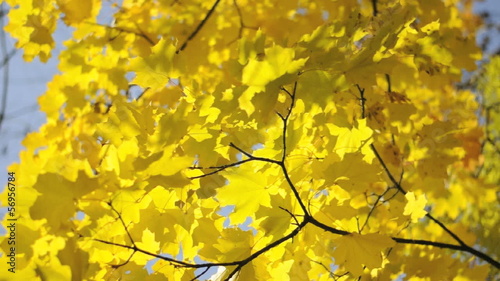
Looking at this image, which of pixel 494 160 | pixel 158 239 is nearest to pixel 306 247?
pixel 158 239

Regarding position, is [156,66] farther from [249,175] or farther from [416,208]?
[416,208]

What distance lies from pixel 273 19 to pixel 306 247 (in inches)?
51.8


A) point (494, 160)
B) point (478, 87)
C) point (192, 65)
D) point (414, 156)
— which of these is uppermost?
point (478, 87)

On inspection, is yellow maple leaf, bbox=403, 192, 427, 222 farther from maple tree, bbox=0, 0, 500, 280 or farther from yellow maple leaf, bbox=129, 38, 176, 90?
yellow maple leaf, bbox=129, 38, 176, 90

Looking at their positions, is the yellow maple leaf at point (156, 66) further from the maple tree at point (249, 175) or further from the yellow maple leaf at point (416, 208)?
the yellow maple leaf at point (416, 208)

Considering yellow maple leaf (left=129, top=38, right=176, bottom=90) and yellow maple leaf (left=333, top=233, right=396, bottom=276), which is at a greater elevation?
yellow maple leaf (left=129, top=38, right=176, bottom=90)

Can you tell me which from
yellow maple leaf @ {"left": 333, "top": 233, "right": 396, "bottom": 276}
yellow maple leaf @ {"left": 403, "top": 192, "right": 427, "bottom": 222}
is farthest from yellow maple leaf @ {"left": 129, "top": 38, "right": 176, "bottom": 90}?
yellow maple leaf @ {"left": 403, "top": 192, "right": 427, "bottom": 222}

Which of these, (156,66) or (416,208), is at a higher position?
(156,66)

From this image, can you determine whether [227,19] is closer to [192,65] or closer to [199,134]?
[192,65]

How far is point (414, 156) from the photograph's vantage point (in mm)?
1624

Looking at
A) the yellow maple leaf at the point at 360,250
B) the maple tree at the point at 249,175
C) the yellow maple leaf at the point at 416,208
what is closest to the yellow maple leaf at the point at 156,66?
the maple tree at the point at 249,175

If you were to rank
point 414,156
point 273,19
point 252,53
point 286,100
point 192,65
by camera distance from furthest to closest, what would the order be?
1. point 273,19
2. point 192,65
3. point 414,156
4. point 286,100
5. point 252,53

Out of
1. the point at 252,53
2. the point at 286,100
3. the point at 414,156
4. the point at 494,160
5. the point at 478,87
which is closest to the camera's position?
the point at 252,53

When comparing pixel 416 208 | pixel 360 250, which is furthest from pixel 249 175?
pixel 416 208
